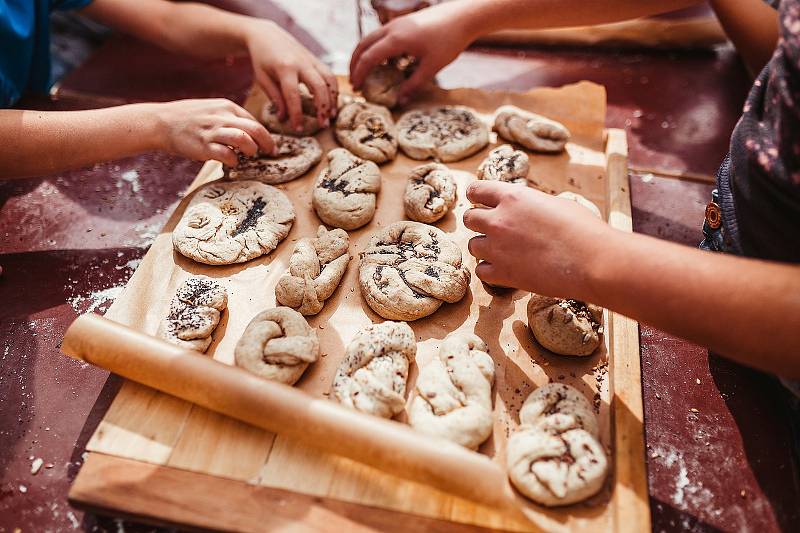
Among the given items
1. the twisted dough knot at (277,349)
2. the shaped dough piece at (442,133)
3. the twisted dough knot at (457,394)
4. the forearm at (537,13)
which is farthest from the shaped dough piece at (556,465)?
the forearm at (537,13)

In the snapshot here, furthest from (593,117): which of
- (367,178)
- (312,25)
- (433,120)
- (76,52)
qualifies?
(76,52)

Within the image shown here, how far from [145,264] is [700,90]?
2.65m

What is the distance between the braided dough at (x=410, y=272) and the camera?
1674 millimetres

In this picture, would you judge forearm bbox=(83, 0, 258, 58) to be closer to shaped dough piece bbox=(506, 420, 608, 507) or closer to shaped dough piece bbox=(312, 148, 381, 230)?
shaped dough piece bbox=(312, 148, 381, 230)

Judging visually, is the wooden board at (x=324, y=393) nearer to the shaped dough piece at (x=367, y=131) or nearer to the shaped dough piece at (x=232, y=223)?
the shaped dough piece at (x=232, y=223)

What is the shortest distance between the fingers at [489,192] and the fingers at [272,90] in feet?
3.22

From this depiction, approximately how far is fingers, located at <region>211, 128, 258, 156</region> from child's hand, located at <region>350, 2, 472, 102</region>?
2.18 ft

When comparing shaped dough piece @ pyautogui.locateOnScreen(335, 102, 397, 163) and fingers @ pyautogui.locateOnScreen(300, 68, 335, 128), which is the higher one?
fingers @ pyautogui.locateOnScreen(300, 68, 335, 128)

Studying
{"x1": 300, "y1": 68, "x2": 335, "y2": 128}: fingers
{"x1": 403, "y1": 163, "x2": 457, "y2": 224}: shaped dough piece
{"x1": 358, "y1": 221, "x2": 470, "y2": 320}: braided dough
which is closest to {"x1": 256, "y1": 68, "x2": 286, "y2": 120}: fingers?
{"x1": 300, "y1": 68, "x2": 335, "y2": 128}: fingers

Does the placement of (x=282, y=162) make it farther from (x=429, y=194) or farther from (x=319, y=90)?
(x=429, y=194)

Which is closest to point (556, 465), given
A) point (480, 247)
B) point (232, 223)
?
point (480, 247)

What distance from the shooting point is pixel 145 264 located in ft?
6.05

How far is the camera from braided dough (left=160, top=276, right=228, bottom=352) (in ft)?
5.22

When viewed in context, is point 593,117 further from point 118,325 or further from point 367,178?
point 118,325
